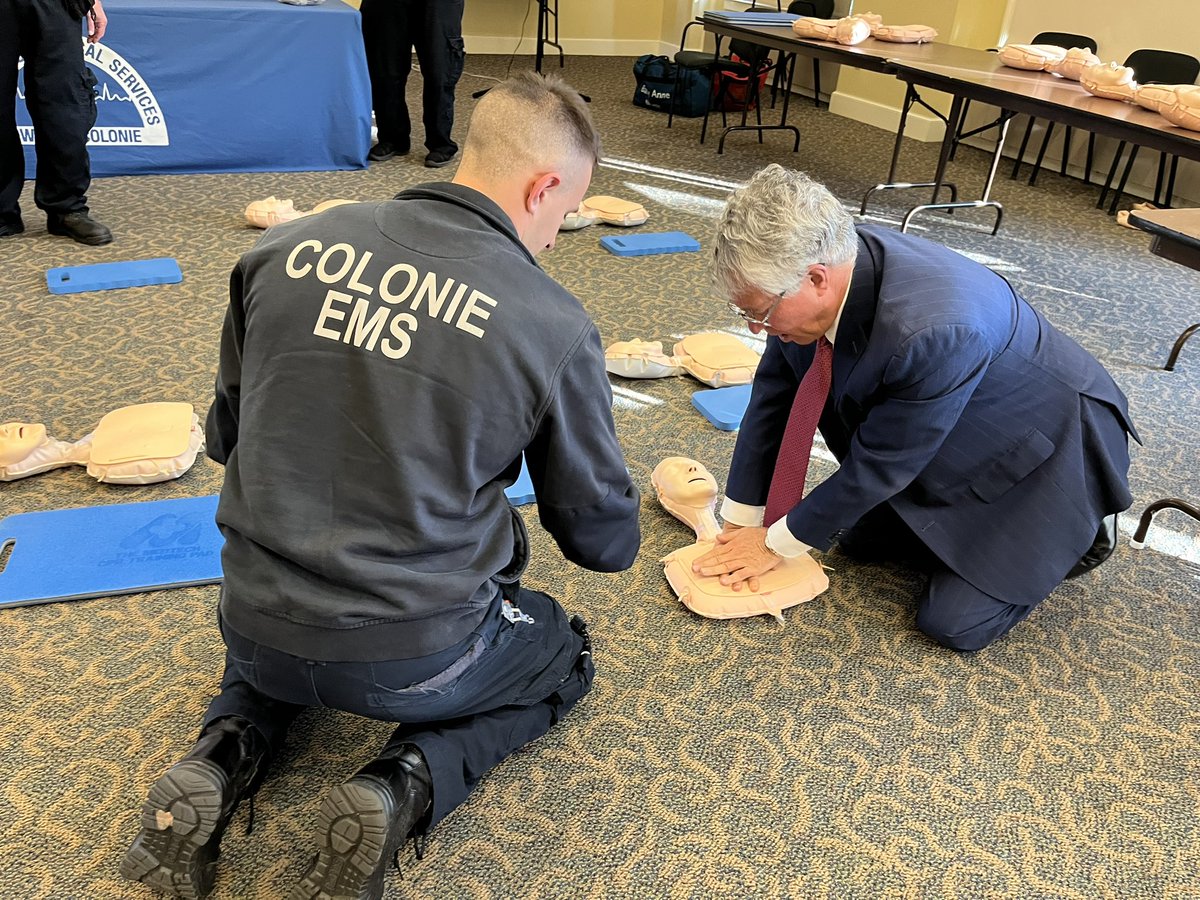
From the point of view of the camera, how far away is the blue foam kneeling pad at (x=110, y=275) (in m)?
2.83

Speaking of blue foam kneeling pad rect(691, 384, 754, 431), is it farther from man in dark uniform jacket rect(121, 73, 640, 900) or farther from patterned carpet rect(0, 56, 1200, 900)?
man in dark uniform jacket rect(121, 73, 640, 900)

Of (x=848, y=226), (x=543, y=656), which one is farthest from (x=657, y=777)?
(x=848, y=226)

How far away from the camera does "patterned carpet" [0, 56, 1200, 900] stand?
1.26m

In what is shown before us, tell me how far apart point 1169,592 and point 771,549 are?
86cm

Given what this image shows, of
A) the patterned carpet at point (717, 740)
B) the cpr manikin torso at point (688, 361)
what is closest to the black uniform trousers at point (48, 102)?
the patterned carpet at point (717, 740)

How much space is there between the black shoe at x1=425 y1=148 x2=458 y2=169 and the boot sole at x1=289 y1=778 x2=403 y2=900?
12.0 feet

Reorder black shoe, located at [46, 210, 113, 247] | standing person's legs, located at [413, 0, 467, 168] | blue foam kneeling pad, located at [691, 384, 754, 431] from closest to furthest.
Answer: blue foam kneeling pad, located at [691, 384, 754, 431] → black shoe, located at [46, 210, 113, 247] → standing person's legs, located at [413, 0, 467, 168]

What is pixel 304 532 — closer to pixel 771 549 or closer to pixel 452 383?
pixel 452 383

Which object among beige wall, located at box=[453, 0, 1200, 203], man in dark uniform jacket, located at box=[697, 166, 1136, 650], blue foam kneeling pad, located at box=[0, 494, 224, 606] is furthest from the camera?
beige wall, located at box=[453, 0, 1200, 203]

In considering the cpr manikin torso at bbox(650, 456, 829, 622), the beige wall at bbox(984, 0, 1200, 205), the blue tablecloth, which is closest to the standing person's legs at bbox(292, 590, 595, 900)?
the cpr manikin torso at bbox(650, 456, 829, 622)

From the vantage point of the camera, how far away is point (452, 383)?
0.99 meters

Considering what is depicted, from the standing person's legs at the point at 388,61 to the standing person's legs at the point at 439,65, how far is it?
7cm

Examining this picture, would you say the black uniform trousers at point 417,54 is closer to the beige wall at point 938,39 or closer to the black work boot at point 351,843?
the beige wall at point 938,39

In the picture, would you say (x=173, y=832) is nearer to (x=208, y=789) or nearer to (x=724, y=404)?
(x=208, y=789)
